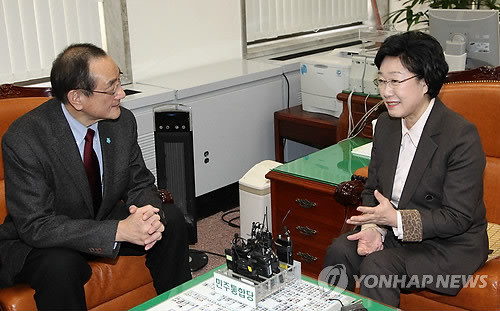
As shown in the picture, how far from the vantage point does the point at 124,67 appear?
436cm

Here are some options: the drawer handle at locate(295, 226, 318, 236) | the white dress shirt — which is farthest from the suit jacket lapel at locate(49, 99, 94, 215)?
the white dress shirt

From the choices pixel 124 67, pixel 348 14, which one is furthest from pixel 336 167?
pixel 348 14

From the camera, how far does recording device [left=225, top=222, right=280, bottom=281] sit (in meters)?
2.35

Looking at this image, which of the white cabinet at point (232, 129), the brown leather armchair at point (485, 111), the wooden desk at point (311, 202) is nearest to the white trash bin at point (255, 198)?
the wooden desk at point (311, 202)

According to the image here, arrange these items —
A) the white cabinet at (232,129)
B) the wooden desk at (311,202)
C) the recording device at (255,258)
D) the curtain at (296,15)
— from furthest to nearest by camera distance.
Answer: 1. the curtain at (296,15)
2. the white cabinet at (232,129)
3. the wooden desk at (311,202)
4. the recording device at (255,258)

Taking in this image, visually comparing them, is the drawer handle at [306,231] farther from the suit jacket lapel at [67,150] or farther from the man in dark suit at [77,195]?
the suit jacket lapel at [67,150]

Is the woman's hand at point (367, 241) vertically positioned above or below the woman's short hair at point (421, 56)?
below

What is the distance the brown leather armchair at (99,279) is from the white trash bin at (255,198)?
74 centimetres

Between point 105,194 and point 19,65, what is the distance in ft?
4.82

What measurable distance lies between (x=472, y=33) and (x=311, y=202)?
146 centimetres

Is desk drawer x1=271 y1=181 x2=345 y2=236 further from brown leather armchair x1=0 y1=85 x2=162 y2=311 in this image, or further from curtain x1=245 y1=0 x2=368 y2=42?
curtain x1=245 y1=0 x2=368 y2=42

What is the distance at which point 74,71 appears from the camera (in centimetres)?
276

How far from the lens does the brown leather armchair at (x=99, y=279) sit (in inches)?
103

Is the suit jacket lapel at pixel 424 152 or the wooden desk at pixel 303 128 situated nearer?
the suit jacket lapel at pixel 424 152
